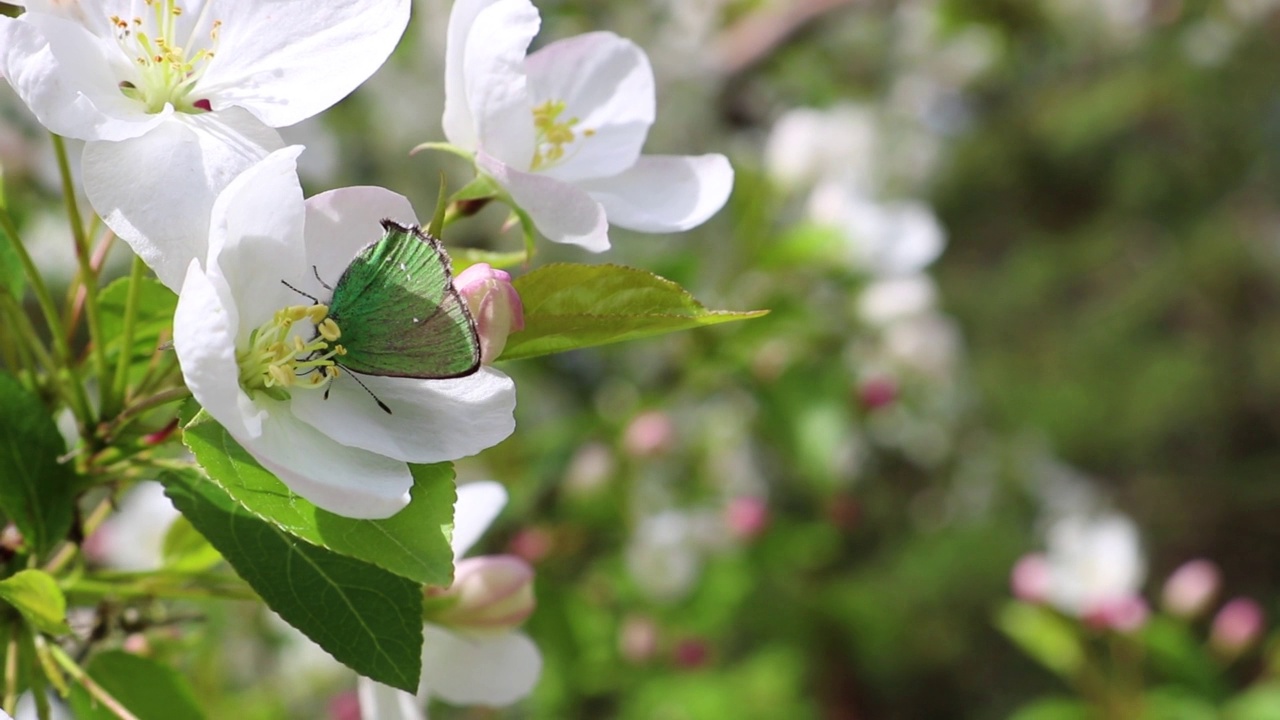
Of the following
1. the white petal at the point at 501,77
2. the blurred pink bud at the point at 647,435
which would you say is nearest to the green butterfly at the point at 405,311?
the white petal at the point at 501,77

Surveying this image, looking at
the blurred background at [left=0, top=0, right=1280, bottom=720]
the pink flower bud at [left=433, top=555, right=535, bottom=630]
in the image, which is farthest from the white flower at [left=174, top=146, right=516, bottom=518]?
A: the blurred background at [left=0, top=0, right=1280, bottom=720]

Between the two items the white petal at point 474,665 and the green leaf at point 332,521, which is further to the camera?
the white petal at point 474,665

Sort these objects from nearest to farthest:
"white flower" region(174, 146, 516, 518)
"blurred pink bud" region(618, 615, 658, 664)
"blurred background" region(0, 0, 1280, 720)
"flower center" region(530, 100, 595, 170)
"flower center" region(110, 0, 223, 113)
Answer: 1. "white flower" region(174, 146, 516, 518)
2. "flower center" region(110, 0, 223, 113)
3. "flower center" region(530, 100, 595, 170)
4. "blurred background" region(0, 0, 1280, 720)
5. "blurred pink bud" region(618, 615, 658, 664)

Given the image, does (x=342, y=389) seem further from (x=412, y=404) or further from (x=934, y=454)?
(x=934, y=454)

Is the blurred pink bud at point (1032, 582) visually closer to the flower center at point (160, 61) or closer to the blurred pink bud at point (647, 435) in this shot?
the blurred pink bud at point (647, 435)

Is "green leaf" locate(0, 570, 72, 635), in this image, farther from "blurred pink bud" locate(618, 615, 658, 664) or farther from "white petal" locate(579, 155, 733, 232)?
"blurred pink bud" locate(618, 615, 658, 664)

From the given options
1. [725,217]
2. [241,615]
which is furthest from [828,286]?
[241,615]
